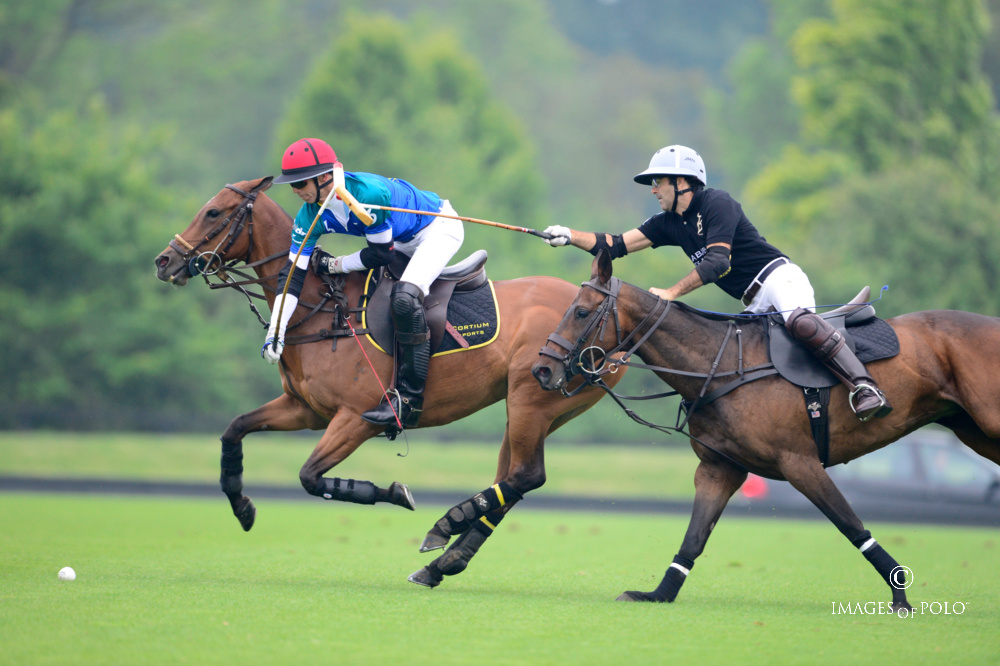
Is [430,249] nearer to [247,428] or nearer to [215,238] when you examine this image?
[215,238]

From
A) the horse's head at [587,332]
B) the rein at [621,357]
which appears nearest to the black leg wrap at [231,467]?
the horse's head at [587,332]

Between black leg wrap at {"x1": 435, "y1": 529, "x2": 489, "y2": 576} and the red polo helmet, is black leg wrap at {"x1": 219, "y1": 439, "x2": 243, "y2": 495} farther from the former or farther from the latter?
the red polo helmet

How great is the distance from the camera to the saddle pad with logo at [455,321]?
7967 millimetres

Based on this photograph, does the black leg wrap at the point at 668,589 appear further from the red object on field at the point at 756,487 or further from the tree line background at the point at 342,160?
the tree line background at the point at 342,160

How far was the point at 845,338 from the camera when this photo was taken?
24.4ft

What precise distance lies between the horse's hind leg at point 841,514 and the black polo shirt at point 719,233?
1473 mm

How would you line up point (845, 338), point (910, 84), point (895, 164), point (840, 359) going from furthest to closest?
point (910, 84) → point (895, 164) → point (845, 338) → point (840, 359)

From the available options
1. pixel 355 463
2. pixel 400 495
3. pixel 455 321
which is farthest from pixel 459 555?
pixel 355 463

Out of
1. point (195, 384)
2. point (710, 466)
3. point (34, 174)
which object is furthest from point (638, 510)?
point (34, 174)

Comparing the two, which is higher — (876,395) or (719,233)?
(719,233)

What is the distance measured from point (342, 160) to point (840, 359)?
24282mm

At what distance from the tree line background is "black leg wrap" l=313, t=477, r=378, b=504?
16.9 metres

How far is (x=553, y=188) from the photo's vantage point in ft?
178

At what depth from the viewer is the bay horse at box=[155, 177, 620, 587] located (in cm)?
775
